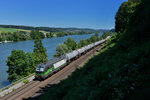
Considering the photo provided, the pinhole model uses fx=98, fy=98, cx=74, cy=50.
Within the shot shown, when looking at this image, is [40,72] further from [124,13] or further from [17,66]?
[124,13]

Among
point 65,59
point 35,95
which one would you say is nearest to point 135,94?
point 35,95

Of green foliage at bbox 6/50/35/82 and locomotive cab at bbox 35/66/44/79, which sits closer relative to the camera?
locomotive cab at bbox 35/66/44/79

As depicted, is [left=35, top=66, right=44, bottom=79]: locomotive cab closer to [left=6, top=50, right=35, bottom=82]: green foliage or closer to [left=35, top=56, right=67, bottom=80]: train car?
[left=35, top=56, right=67, bottom=80]: train car

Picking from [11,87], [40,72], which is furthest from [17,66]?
[40,72]

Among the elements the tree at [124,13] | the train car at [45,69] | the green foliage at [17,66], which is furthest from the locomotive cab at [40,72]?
the tree at [124,13]

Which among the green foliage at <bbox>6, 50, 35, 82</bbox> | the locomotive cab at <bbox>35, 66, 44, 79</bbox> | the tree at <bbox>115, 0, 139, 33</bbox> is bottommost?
the green foliage at <bbox>6, 50, 35, 82</bbox>

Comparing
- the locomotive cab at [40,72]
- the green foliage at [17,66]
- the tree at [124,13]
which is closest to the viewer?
the locomotive cab at [40,72]

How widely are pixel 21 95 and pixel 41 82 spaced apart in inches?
183

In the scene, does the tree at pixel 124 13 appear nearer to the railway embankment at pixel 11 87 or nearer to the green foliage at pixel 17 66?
the railway embankment at pixel 11 87

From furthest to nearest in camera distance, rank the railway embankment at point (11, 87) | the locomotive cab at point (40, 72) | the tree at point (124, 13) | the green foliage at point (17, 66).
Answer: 1. the green foliage at point (17, 66)
2. the tree at point (124, 13)
3. the locomotive cab at point (40, 72)
4. the railway embankment at point (11, 87)

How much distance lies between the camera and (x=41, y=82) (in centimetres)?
A: 2064

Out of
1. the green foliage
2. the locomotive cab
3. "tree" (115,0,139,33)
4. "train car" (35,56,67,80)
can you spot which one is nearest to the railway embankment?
"train car" (35,56,67,80)

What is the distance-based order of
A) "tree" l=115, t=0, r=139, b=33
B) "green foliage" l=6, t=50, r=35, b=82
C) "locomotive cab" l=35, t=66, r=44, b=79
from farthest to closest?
"green foliage" l=6, t=50, r=35, b=82 < "tree" l=115, t=0, r=139, b=33 < "locomotive cab" l=35, t=66, r=44, b=79

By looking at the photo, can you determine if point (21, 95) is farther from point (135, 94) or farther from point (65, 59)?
point (135, 94)
